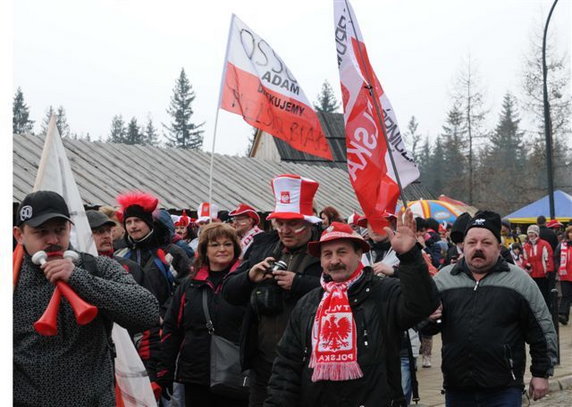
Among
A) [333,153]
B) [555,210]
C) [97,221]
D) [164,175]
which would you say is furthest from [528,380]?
[333,153]

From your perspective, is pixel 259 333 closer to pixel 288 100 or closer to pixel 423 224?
pixel 288 100

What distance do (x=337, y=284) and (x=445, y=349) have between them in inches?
56.0

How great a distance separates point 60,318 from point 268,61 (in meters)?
6.46

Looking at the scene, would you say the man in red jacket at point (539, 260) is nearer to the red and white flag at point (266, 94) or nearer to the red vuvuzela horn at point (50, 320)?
the red and white flag at point (266, 94)

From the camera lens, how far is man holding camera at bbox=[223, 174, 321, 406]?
18.0 ft

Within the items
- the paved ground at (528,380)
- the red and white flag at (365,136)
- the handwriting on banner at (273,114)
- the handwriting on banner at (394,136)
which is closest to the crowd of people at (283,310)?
the red and white flag at (365,136)

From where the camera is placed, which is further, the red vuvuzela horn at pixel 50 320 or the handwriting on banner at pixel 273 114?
the handwriting on banner at pixel 273 114

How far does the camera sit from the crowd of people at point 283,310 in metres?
3.88

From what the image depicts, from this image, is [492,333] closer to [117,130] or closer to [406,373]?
[406,373]

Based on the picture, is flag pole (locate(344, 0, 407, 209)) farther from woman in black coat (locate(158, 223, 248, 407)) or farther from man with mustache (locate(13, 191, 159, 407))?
man with mustache (locate(13, 191, 159, 407))

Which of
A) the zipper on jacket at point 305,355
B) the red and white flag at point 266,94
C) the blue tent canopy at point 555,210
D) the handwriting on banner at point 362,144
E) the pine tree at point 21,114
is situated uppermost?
the pine tree at point 21,114

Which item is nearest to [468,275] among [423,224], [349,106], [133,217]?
[349,106]

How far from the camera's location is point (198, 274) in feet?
21.2

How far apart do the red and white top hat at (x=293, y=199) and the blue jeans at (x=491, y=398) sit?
1.51m
